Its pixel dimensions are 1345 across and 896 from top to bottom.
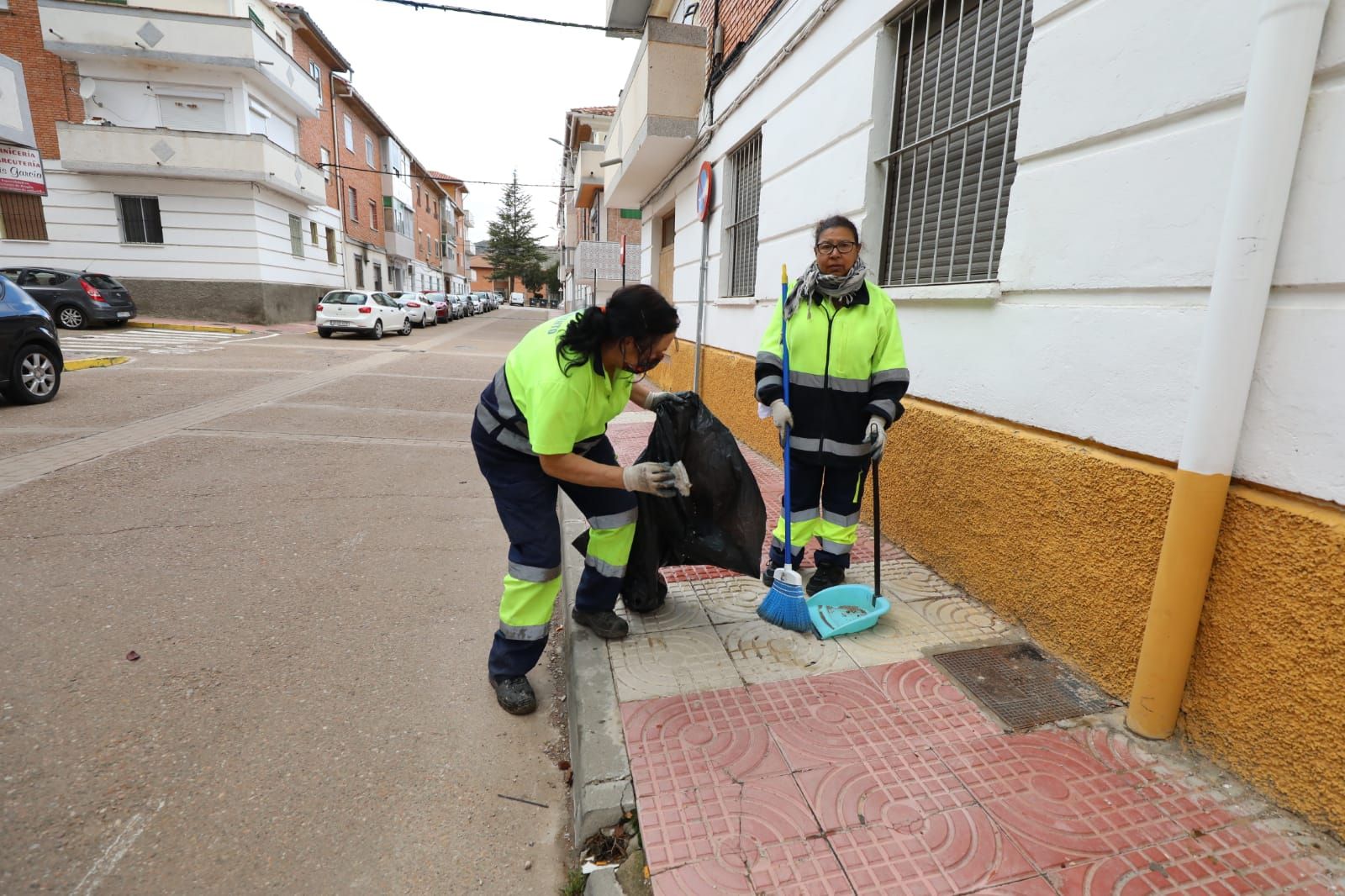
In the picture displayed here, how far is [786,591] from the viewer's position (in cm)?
307

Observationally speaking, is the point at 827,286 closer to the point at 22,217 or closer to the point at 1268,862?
the point at 1268,862

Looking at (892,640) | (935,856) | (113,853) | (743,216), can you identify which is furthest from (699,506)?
(743,216)

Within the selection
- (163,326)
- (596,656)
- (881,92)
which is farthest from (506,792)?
(163,326)

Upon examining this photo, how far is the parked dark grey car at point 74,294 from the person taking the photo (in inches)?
603

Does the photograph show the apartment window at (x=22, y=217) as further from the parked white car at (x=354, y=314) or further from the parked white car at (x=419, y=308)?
the parked white car at (x=419, y=308)

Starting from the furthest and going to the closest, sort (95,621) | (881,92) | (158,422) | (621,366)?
(158,422), (881,92), (95,621), (621,366)

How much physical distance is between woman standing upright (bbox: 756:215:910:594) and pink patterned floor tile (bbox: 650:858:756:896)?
170 cm

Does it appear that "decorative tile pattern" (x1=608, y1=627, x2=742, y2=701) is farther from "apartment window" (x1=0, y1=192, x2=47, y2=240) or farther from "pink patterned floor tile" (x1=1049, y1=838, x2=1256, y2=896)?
"apartment window" (x1=0, y1=192, x2=47, y2=240)

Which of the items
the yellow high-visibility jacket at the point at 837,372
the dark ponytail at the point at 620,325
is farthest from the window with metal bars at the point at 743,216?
the dark ponytail at the point at 620,325

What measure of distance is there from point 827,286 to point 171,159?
2246 cm

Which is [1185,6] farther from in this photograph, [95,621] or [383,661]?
[95,621]

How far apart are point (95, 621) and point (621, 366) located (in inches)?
111

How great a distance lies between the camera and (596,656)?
2906 millimetres

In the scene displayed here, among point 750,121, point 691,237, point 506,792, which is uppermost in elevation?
point 750,121
